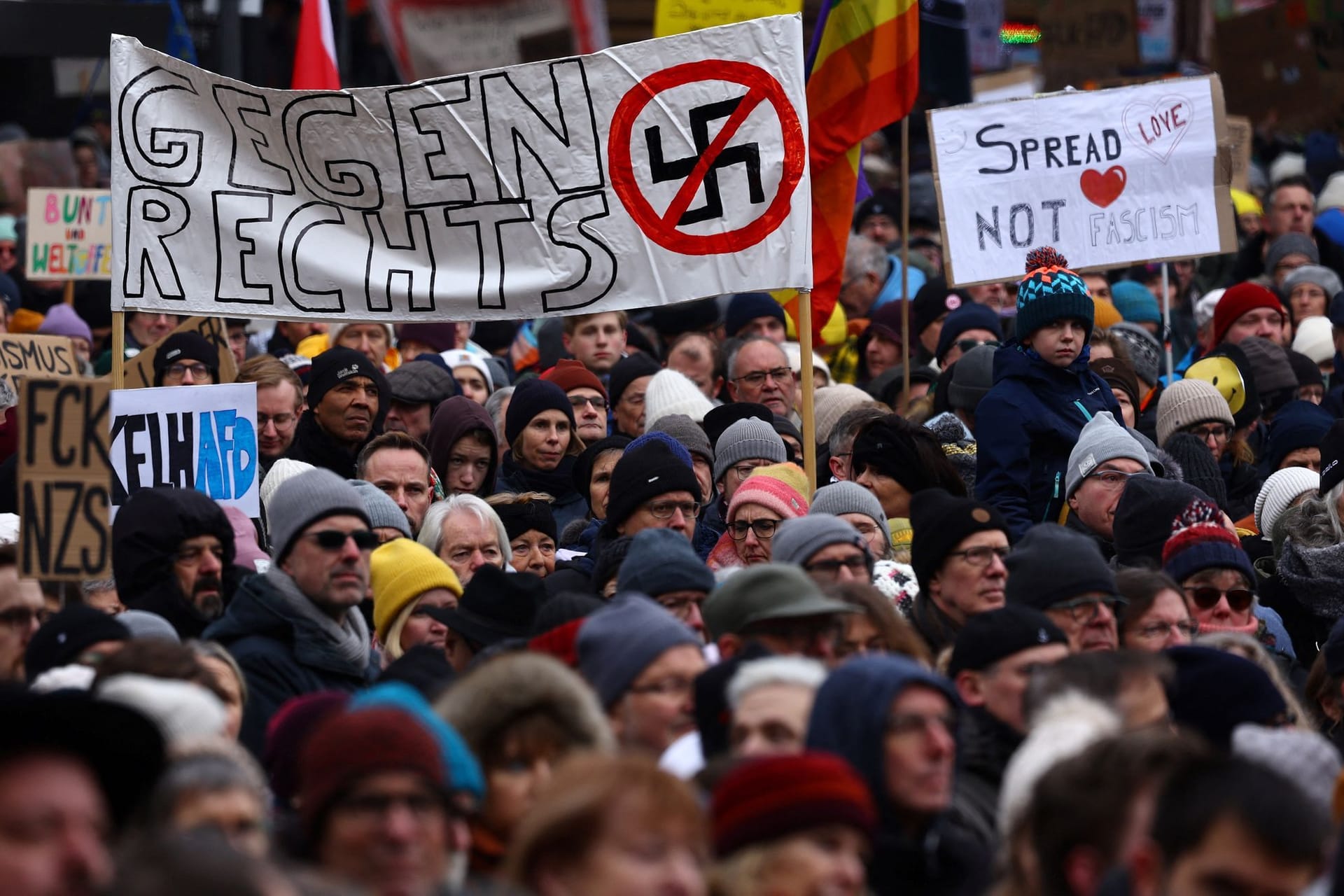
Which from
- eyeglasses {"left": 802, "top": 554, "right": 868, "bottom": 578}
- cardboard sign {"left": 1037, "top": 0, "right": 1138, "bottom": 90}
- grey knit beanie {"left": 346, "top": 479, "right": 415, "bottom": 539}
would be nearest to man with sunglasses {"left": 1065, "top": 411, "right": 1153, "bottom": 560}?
eyeglasses {"left": 802, "top": 554, "right": 868, "bottom": 578}

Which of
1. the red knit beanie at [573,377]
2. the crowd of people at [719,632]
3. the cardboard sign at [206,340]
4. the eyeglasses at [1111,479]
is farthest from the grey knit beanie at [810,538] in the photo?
the cardboard sign at [206,340]

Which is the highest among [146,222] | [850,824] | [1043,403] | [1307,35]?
[1307,35]

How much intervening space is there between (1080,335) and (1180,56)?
14.3 m

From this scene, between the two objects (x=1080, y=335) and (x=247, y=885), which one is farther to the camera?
(x=1080, y=335)

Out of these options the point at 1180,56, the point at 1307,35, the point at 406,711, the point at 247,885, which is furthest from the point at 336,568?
the point at 1180,56

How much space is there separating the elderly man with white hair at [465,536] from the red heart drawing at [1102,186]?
4369 mm

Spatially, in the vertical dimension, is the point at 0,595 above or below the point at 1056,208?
below

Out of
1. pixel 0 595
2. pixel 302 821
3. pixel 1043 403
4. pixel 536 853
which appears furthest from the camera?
pixel 1043 403

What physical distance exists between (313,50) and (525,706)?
7009 millimetres

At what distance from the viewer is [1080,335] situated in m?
8.55

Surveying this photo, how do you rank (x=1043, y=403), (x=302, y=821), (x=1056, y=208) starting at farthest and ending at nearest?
(x=1056, y=208)
(x=1043, y=403)
(x=302, y=821)

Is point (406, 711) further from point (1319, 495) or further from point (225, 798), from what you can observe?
point (1319, 495)

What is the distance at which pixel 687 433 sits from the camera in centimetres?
909

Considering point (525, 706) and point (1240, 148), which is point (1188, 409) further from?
point (1240, 148)
